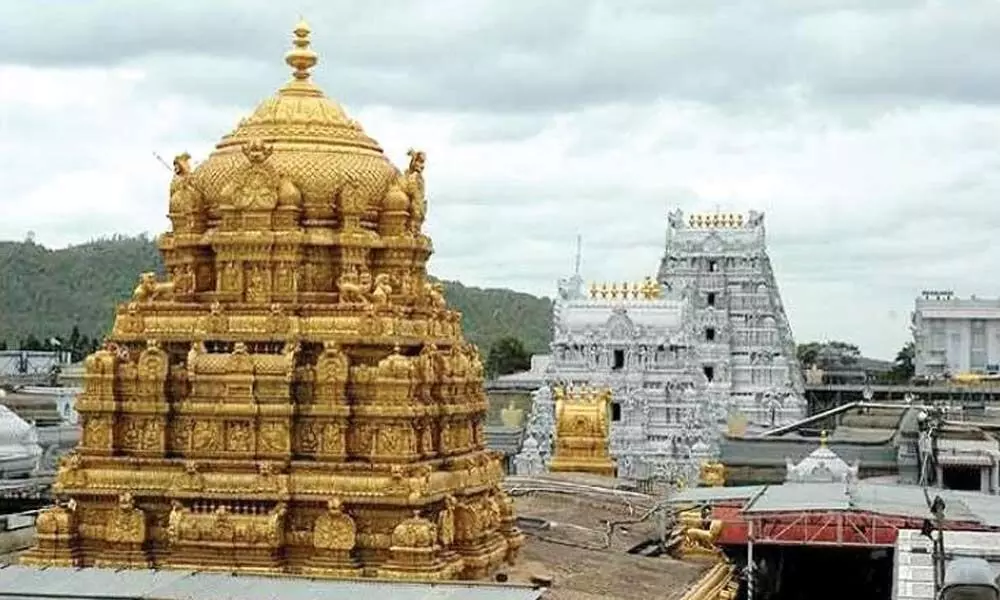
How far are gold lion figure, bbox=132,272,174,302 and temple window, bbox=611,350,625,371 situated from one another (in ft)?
103

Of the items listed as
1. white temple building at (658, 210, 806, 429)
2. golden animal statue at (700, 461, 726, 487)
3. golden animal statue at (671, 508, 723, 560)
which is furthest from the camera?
white temple building at (658, 210, 806, 429)

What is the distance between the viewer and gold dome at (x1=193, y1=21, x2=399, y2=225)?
74.6ft

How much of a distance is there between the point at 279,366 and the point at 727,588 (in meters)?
7.58

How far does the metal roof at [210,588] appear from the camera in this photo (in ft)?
56.0

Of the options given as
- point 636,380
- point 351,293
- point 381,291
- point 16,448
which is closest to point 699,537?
point 381,291

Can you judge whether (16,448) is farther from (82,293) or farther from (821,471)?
(82,293)

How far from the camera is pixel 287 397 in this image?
21.4 meters

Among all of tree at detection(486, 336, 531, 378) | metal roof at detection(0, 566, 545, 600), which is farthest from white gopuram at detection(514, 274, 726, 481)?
tree at detection(486, 336, 531, 378)

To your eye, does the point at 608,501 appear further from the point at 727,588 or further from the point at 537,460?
the point at 537,460

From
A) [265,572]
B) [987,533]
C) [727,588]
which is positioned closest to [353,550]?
[265,572]

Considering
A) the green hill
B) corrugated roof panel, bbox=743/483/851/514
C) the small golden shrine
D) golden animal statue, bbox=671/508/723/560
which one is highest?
the green hill

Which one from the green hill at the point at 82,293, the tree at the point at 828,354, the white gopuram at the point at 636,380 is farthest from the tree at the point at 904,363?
the white gopuram at the point at 636,380

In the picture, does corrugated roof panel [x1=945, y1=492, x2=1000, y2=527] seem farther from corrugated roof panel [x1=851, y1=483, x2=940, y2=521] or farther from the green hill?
the green hill

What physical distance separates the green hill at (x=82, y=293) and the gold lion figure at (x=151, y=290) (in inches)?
3680
